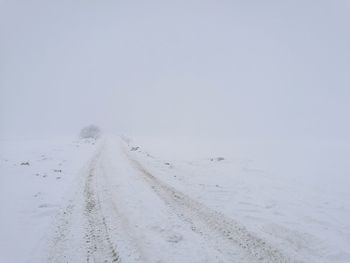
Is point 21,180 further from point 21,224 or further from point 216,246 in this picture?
point 216,246

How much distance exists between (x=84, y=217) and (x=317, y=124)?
134224 millimetres

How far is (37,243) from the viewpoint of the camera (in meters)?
9.16

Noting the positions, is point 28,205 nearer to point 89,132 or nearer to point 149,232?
point 149,232

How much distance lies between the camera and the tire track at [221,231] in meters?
8.02

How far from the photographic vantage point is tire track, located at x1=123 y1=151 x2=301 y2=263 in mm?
8023

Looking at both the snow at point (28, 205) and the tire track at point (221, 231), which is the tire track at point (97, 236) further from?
the tire track at point (221, 231)

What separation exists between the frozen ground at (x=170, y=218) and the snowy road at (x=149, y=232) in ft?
0.09

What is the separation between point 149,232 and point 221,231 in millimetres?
2060

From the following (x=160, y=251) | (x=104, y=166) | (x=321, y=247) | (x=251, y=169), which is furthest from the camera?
(x=251, y=169)

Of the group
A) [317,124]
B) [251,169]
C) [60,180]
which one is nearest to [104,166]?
[60,180]

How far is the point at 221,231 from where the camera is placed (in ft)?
31.3

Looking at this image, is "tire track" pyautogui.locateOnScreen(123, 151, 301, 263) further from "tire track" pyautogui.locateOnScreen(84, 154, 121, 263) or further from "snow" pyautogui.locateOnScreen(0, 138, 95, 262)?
"snow" pyautogui.locateOnScreen(0, 138, 95, 262)

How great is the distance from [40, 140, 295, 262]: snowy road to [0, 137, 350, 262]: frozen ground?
0.03 m

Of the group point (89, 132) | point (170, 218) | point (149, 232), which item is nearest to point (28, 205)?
point (170, 218)
